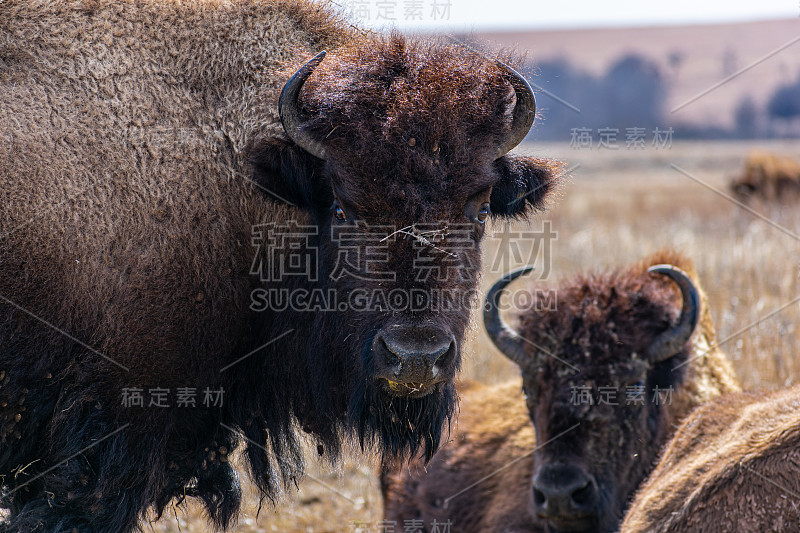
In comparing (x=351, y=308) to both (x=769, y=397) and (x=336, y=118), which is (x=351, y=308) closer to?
(x=336, y=118)

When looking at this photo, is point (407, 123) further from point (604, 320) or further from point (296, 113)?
point (604, 320)

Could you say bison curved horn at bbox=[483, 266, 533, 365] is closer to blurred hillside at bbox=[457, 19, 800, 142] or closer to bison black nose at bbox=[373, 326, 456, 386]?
Result: blurred hillside at bbox=[457, 19, 800, 142]

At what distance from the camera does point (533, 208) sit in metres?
3.83

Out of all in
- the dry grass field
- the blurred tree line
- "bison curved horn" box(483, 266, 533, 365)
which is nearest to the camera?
"bison curved horn" box(483, 266, 533, 365)

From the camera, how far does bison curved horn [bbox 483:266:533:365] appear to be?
16.0 ft

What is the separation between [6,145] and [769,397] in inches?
155

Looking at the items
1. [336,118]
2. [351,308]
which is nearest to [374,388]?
[351,308]

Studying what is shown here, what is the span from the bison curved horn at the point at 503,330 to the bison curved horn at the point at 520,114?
1615 mm

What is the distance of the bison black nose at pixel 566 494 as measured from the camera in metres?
4.33

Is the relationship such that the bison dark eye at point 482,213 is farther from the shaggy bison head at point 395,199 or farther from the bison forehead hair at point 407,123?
the bison forehead hair at point 407,123

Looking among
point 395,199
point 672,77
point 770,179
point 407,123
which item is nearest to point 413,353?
point 395,199

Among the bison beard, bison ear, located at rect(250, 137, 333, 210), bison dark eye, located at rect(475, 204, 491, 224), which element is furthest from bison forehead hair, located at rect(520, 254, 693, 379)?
bison ear, located at rect(250, 137, 333, 210)

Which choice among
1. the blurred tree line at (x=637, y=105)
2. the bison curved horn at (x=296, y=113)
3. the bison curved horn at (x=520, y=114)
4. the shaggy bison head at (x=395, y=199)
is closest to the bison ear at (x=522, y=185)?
the shaggy bison head at (x=395, y=199)

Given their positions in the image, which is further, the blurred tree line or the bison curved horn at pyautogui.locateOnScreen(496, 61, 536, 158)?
the blurred tree line
